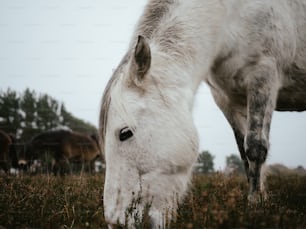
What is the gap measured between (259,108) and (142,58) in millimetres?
1508

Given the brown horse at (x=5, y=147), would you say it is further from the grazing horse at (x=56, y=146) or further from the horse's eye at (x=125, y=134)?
the horse's eye at (x=125, y=134)

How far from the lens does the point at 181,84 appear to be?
9.75ft

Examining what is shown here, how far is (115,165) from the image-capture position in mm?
2602

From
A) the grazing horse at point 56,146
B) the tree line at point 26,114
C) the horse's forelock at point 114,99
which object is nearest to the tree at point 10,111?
the tree line at point 26,114

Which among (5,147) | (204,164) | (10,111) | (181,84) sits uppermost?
(10,111)

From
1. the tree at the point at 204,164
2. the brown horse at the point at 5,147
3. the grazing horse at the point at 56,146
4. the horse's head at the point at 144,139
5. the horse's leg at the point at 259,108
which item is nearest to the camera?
the horse's head at the point at 144,139

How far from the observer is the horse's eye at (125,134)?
265 cm

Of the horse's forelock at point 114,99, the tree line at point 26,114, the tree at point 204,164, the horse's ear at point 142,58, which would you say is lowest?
the tree at point 204,164

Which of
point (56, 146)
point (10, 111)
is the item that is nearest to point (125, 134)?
point (56, 146)

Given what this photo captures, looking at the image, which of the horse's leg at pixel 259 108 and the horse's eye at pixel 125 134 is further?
the horse's leg at pixel 259 108

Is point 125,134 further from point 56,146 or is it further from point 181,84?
point 56,146

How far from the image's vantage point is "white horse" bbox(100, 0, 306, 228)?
2588 mm

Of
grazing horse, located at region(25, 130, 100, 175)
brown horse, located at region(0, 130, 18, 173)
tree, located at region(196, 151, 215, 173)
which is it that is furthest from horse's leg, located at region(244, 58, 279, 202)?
grazing horse, located at region(25, 130, 100, 175)

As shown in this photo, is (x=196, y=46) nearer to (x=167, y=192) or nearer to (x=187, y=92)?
(x=187, y=92)
